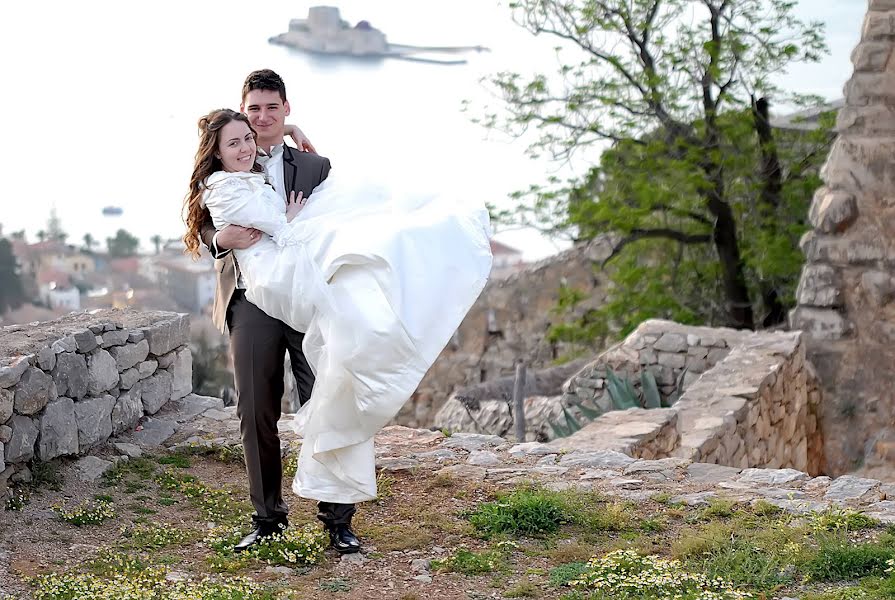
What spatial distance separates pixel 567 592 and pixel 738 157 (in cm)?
1081

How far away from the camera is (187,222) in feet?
14.1

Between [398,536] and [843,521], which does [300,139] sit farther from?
[843,521]

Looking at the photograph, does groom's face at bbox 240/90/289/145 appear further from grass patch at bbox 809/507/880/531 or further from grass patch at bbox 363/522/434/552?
grass patch at bbox 809/507/880/531

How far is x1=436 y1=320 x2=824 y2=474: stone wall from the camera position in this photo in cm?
676

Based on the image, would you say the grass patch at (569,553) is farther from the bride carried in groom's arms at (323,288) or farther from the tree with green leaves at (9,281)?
the tree with green leaves at (9,281)

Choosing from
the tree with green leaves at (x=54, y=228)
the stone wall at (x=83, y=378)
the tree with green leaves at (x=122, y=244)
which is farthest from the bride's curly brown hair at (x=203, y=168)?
the tree with green leaves at (x=122, y=244)

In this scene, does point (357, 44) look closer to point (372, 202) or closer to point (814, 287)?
point (814, 287)

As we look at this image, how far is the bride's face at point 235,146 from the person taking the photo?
4.05 m

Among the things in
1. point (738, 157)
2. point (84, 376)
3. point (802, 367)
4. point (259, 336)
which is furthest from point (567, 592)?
point (738, 157)

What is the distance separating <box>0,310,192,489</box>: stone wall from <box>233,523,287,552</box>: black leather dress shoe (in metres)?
1.13

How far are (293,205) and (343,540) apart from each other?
128 centimetres

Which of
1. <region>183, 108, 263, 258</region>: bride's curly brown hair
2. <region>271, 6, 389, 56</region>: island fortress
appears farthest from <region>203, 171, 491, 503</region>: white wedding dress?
<region>271, 6, 389, 56</region>: island fortress

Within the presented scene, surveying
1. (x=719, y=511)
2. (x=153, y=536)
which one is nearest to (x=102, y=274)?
(x=153, y=536)

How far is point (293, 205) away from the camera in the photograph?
4.24 meters
